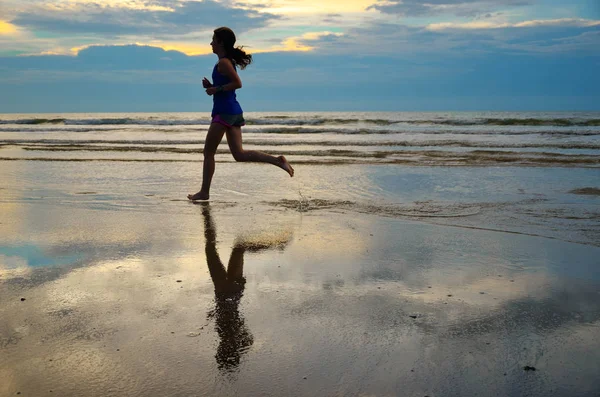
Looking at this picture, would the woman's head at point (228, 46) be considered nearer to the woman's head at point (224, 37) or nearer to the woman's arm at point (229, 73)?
the woman's head at point (224, 37)

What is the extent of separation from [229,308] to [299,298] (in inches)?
17.6

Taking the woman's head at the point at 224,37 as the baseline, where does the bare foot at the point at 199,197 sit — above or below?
below

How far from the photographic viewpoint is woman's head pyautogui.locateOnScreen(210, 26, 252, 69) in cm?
732

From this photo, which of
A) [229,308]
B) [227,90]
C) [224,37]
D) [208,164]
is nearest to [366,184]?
[208,164]

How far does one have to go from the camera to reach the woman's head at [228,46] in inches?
288

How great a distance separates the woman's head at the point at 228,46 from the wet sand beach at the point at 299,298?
179cm

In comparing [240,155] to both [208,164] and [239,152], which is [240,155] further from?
[208,164]

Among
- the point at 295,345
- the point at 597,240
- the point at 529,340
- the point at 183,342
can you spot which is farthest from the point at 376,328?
the point at 597,240

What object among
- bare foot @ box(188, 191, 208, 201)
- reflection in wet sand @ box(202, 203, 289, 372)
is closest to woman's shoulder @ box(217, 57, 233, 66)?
bare foot @ box(188, 191, 208, 201)

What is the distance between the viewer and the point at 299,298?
3.68 metres

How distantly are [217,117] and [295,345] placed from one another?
4977mm

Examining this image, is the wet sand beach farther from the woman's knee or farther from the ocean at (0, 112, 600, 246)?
the woman's knee

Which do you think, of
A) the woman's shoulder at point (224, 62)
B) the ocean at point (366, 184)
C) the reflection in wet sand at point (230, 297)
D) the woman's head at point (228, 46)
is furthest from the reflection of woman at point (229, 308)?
the woman's head at point (228, 46)

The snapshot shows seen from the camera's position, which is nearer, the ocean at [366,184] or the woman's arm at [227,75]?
the ocean at [366,184]
